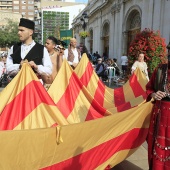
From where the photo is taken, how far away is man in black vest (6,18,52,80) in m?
3.69

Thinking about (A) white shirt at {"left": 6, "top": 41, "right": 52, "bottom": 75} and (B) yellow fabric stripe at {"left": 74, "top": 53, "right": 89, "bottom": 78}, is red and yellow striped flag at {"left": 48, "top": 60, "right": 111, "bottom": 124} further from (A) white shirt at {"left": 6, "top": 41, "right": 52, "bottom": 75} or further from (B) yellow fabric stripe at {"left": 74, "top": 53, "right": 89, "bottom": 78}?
(B) yellow fabric stripe at {"left": 74, "top": 53, "right": 89, "bottom": 78}

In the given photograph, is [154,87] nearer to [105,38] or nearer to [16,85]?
[16,85]

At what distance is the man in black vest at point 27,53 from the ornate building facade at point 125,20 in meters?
10.3

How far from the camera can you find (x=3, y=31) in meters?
66.6

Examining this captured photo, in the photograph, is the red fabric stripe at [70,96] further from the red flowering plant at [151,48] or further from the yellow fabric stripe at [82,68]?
the red flowering plant at [151,48]

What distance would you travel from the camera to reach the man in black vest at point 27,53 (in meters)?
3.69

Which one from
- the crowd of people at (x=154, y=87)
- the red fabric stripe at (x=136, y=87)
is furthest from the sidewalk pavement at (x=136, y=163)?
the red fabric stripe at (x=136, y=87)

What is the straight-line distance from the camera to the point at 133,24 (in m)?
18.6

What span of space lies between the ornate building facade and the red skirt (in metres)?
10.9

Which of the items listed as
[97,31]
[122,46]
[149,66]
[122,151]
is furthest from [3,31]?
[122,151]

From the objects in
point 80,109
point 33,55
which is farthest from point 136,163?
point 33,55

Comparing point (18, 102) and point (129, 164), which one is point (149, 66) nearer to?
point (129, 164)

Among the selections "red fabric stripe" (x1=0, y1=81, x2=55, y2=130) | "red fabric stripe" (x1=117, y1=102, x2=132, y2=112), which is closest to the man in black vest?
"red fabric stripe" (x1=0, y1=81, x2=55, y2=130)

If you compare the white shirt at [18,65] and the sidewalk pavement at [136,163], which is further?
the white shirt at [18,65]
